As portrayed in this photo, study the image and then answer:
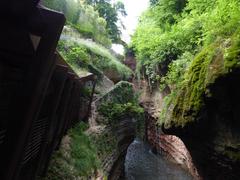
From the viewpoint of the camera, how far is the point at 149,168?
16.2 meters

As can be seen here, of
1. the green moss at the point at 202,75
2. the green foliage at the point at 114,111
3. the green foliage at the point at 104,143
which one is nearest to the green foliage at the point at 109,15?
the green foliage at the point at 114,111

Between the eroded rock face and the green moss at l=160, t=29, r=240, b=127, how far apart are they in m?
0.15

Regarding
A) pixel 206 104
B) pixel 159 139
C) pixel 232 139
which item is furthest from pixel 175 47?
pixel 159 139

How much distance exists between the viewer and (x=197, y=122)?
685 centimetres

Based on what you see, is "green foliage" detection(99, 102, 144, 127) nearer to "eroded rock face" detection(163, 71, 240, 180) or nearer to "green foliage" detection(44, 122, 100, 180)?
"green foliage" detection(44, 122, 100, 180)

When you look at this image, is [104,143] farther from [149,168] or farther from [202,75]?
[149,168]

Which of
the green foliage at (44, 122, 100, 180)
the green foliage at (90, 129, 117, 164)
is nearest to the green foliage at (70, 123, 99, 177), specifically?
the green foliage at (44, 122, 100, 180)

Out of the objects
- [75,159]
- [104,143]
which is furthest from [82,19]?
[75,159]

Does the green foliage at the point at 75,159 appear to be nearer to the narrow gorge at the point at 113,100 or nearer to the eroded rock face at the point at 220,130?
the narrow gorge at the point at 113,100

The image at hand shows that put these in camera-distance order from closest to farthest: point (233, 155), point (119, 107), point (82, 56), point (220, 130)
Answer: point (233, 155), point (220, 130), point (119, 107), point (82, 56)

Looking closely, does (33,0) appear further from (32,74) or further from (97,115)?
(97,115)

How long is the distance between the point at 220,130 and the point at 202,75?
1.43m

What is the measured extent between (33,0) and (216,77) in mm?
5122

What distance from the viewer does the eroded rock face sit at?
20.2 ft
